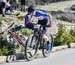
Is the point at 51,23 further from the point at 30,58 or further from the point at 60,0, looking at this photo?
the point at 60,0

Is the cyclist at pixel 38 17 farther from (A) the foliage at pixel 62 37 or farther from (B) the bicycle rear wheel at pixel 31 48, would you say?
(A) the foliage at pixel 62 37

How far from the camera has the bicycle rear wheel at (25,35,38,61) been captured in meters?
12.5

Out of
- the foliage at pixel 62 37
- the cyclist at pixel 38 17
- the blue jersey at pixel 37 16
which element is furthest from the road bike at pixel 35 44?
the foliage at pixel 62 37

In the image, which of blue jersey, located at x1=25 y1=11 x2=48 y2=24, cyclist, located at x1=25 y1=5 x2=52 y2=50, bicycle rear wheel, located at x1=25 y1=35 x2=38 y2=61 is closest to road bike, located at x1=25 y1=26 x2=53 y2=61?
bicycle rear wheel, located at x1=25 y1=35 x2=38 y2=61

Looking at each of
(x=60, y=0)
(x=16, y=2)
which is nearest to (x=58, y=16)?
(x=16, y=2)

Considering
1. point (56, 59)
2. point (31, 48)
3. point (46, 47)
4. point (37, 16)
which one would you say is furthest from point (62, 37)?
point (31, 48)

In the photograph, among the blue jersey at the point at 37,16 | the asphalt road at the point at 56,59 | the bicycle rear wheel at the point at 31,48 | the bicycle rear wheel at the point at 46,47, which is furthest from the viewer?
the bicycle rear wheel at the point at 46,47

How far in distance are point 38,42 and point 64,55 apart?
1257mm

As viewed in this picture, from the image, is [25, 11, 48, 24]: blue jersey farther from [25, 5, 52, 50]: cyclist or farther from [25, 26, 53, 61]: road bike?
[25, 26, 53, 61]: road bike

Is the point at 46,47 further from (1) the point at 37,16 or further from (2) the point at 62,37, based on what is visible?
(2) the point at 62,37

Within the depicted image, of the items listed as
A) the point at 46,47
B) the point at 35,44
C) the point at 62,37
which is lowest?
the point at 62,37

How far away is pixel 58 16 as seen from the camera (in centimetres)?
2508

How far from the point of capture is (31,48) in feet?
41.8

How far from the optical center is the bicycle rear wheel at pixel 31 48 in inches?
491
